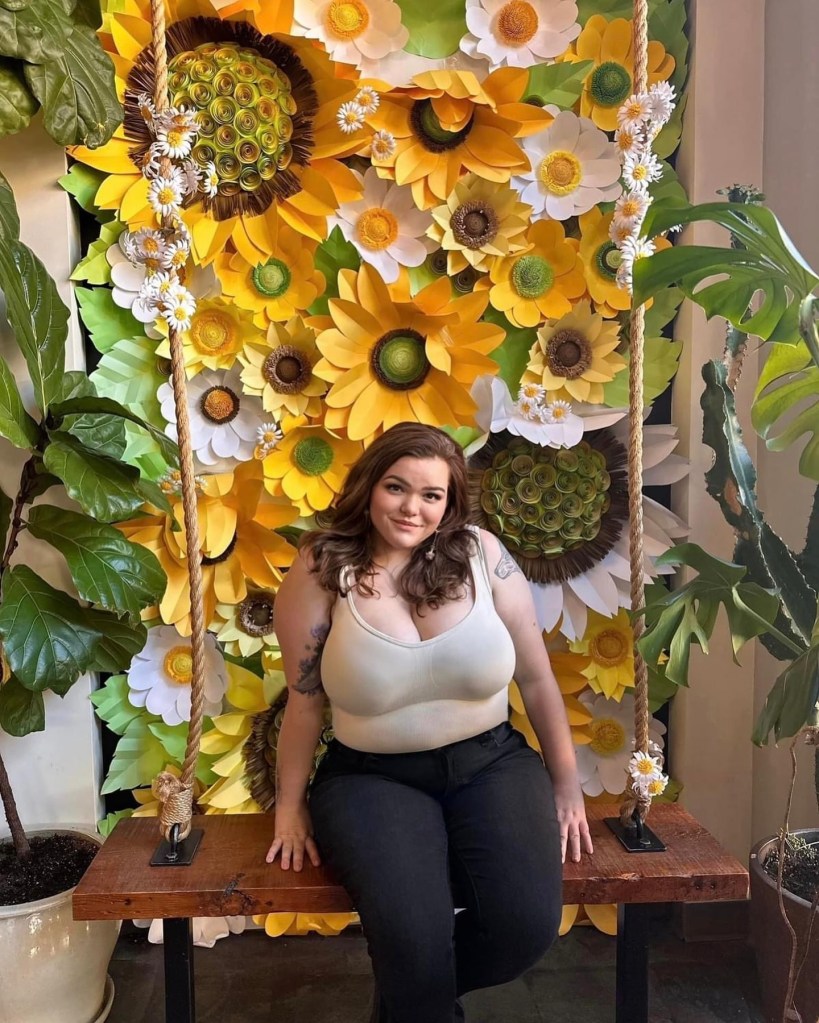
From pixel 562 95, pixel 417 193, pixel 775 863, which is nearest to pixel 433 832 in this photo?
pixel 775 863

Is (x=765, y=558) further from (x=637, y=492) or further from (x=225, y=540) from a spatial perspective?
(x=225, y=540)

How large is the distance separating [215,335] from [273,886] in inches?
39.9

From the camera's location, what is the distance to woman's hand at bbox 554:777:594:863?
1218 millimetres

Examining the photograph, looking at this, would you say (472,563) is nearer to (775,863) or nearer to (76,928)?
(775,863)

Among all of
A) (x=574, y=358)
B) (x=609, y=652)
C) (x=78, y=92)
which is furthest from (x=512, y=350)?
(x=78, y=92)

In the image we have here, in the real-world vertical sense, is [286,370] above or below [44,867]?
above

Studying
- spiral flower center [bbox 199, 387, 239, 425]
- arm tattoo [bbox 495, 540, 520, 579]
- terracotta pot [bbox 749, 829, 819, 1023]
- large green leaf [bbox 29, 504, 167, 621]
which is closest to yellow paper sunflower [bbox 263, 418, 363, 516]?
spiral flower center [bbox 199, 387, 239, 425]

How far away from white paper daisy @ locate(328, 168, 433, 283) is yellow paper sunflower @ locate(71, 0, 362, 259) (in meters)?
0.03

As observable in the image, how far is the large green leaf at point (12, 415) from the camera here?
4.06ft

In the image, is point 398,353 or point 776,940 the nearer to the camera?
point 776,940

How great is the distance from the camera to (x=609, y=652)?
166 centimetres

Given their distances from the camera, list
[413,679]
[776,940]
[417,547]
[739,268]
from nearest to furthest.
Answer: [739,268] < [413,679] < [417,547] < [776,940]

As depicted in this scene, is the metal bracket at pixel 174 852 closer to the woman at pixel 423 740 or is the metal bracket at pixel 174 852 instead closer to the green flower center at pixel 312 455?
the woman at pixel 423 740

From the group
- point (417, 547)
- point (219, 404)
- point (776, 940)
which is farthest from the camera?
point (219, 404)
